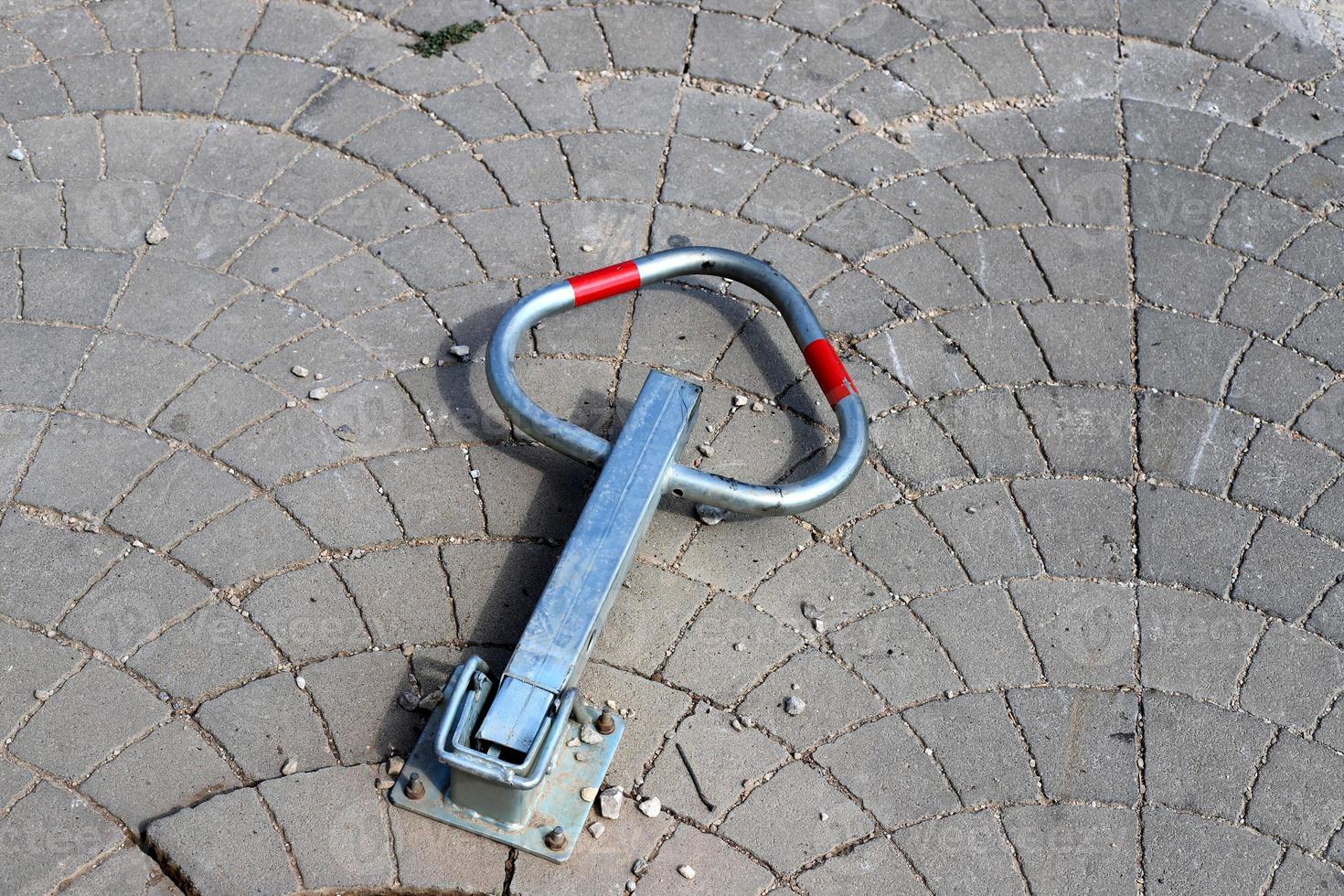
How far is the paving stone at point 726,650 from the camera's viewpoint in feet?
10.7

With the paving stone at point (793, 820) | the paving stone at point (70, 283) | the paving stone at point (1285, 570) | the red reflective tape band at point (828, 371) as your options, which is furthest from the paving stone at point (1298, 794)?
the paving stone at point (70, 283)

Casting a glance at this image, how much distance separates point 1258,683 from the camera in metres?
3.36

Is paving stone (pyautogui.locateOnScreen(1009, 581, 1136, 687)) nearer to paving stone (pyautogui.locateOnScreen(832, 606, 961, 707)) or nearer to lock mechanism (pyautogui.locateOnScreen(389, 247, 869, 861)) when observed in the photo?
paving stone (pyautogui.locateOnScreen(832, 606, 961, 707))

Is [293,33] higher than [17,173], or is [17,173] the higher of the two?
[293,33]

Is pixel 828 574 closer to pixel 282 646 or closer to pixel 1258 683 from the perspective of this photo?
pixel 1258 683

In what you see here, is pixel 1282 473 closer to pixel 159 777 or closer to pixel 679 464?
pixel 679 464

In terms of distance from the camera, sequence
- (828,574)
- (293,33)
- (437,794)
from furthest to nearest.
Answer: (293,33) < (828,574) < (437,794)

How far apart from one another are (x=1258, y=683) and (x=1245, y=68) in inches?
109

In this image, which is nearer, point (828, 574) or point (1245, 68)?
point (828, 574)

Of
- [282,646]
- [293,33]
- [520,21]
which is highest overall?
[520,21]

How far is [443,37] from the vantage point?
4.77 meters

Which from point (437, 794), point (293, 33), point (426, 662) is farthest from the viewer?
point (293, 33)

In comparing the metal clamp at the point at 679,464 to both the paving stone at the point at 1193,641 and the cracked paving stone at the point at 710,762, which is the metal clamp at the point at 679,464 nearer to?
the cracked paving stone at the point at 710,762

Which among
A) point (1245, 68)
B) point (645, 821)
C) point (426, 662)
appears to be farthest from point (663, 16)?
point (645, 821)
